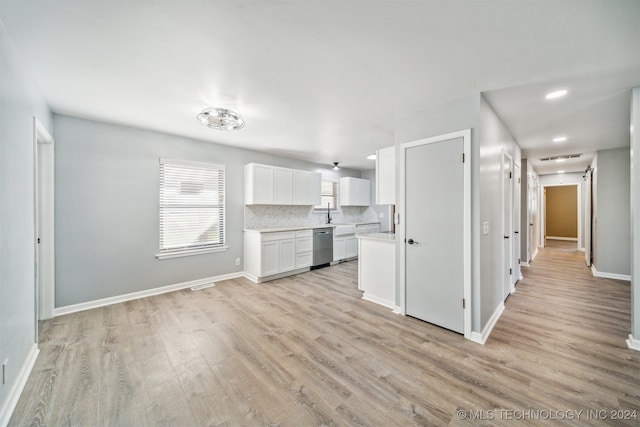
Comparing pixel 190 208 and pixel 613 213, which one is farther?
pixel 613 213

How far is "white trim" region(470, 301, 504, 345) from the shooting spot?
2.46 metres

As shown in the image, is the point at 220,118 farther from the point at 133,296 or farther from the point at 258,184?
the point at 133,296

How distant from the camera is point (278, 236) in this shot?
186 inches

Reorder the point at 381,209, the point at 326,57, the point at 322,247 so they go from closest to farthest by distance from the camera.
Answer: the point at 326,57, the point at 322,247, the point at 381,209

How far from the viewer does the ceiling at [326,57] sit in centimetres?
151

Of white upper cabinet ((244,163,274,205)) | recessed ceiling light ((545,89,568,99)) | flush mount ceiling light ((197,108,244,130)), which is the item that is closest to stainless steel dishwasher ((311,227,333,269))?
white upper cabinet ((244,163,274,205))

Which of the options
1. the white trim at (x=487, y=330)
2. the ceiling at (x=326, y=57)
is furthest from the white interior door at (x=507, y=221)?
the ceiling at (x=326, y=57)

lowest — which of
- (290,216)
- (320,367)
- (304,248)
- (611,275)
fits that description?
(320,367)

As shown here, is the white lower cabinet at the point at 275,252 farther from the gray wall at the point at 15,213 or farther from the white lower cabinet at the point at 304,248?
the gray wall at the point at 15,213

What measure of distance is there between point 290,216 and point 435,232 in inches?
140

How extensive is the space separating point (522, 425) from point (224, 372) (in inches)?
82.3

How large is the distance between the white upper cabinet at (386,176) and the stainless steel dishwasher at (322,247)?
7.20 feet

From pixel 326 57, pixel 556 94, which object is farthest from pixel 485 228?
pixel 326 57

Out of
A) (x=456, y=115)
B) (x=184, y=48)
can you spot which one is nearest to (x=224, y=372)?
(x=184, y=48)
